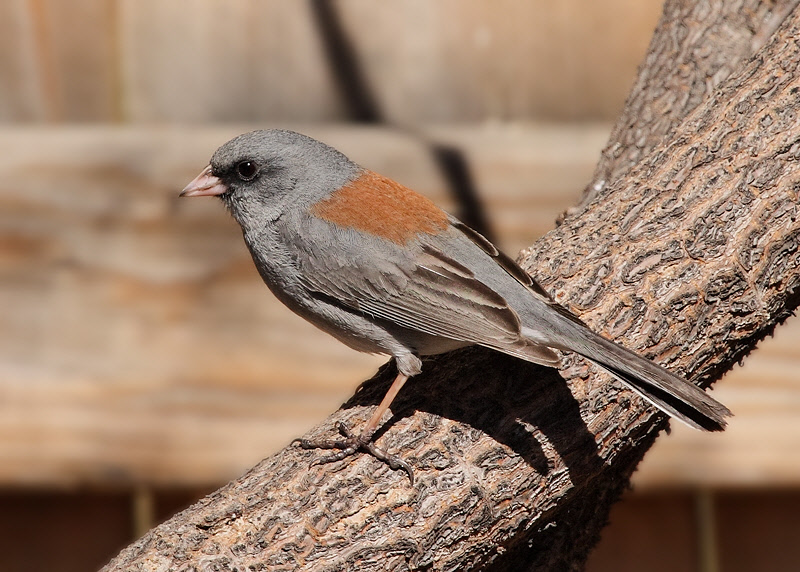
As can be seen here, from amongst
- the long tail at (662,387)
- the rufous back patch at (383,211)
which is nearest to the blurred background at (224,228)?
the rufous back patch at (383,211)

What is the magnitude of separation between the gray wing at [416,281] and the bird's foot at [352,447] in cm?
37

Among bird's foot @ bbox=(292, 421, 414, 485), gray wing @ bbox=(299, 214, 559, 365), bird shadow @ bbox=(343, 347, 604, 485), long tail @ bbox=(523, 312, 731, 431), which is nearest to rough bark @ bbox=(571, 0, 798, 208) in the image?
gray wing @ bbox=(299, 214, 559, 365)

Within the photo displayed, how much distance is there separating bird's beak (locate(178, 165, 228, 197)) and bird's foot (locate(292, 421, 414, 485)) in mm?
925

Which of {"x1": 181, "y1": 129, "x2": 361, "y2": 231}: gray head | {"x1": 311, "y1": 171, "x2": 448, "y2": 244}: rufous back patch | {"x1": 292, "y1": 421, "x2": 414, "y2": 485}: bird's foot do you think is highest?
{"x1": 181, "y1": 129, "x2": 361, "y2": 231}: gray head

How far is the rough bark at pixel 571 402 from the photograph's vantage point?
2.23 metres

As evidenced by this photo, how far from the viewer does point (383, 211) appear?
110 inches

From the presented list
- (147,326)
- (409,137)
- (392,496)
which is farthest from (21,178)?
(392,496)

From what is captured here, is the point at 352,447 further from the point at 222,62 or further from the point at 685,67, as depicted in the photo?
the point at 222,62

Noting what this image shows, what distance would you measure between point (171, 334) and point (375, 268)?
4.20ft

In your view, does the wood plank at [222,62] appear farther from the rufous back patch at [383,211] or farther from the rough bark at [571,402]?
the rough bark at [571,402]

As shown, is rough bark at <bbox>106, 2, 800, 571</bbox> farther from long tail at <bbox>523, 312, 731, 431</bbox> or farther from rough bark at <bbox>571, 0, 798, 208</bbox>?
rough bark at <bbox>571, 0, 798, 208</bbox>

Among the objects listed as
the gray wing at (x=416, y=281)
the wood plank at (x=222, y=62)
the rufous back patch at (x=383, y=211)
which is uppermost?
the wood plank at (x=222, y=62)

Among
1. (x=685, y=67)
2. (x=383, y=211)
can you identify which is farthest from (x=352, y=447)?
(x=685, y=67)

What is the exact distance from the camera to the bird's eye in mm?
2979
